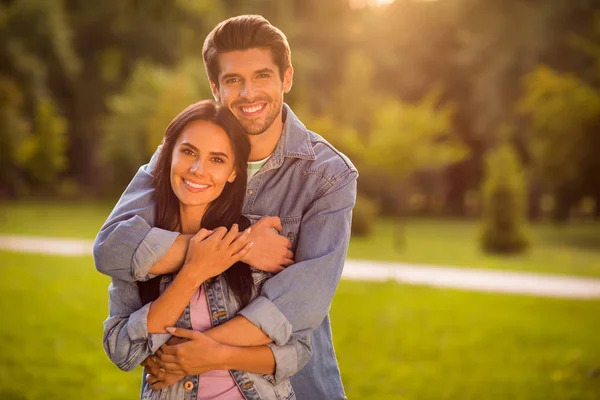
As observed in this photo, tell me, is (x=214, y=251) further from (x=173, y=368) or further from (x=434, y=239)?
(x=434, y=239)

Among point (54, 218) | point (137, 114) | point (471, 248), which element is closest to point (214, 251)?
point (471, 248)

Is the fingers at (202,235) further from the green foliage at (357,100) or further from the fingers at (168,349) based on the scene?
the green foliage at (357,100)

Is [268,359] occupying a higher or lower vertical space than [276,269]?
lower

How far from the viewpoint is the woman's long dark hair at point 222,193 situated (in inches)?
98.8

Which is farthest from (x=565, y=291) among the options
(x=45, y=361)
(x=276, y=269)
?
(x=276, y=269)

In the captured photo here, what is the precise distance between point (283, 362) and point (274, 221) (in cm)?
48

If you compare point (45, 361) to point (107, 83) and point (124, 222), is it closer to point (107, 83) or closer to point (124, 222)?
point (124, 222)

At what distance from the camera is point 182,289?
7.72 feet

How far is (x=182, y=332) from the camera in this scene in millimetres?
2342

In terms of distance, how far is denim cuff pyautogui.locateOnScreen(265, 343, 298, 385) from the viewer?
2385 millimetres

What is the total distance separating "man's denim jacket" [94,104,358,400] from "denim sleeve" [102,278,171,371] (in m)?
0.07

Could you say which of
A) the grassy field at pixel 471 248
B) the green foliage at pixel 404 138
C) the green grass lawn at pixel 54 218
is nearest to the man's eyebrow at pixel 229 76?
the grassy field at pixel 471 248

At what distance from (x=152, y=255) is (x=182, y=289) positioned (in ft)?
0.53

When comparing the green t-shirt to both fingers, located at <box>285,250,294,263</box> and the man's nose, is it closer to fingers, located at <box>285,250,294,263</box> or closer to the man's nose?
the man's nose
